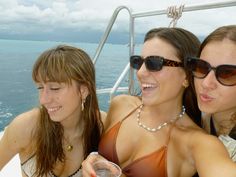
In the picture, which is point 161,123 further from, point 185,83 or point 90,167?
point 90,167

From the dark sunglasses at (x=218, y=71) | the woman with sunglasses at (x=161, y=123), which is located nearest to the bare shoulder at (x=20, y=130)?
the woman with sunglasses at (x=161, y=123)

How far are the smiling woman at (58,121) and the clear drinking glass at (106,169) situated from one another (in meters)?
0.57

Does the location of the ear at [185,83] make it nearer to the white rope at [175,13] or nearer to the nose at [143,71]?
the nose at [143,71]

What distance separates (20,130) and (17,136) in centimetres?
5

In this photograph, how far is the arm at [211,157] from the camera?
1.43 meters

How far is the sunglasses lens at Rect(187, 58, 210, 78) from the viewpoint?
1.70 meters

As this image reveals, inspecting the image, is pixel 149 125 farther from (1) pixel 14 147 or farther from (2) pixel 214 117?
(1) pixel 14 147

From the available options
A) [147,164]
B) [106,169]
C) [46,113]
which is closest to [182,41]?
[147,164]

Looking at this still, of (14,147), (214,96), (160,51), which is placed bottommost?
(14,147)

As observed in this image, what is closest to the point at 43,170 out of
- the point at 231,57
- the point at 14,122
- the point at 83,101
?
the point at 14,122

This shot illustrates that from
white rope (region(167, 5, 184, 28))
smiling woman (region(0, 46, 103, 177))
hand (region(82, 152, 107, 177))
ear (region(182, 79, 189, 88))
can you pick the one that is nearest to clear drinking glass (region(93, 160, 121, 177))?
hand (region(82, 152, 107, 177))

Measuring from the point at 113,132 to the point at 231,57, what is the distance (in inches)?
38.2

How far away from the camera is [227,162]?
1.47 m

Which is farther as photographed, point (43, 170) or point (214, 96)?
point (43, 170)
